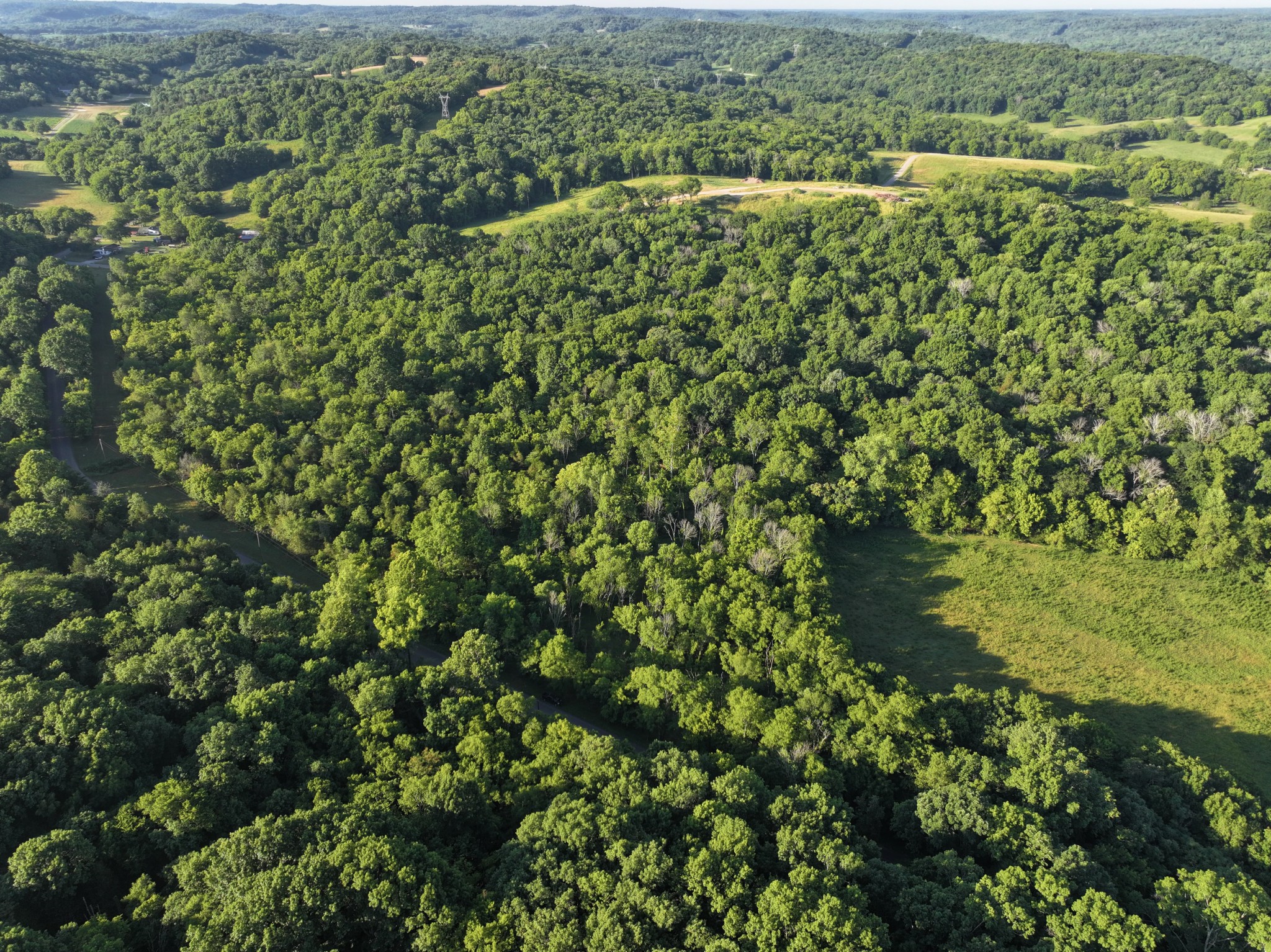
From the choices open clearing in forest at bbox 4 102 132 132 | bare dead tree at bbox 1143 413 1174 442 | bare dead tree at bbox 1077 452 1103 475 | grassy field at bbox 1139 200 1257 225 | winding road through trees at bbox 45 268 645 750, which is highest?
open clearing in forest at bbox 4 102 132 132

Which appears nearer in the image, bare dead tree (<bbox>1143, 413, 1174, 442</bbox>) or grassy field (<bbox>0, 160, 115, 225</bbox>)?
bare dead tree (<bbox>1143, 413, 1174, 442</bbox>)

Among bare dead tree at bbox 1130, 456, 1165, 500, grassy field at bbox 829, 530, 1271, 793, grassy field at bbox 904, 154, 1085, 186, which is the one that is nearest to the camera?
grassy field at bbox 829, 530, 1271, 793

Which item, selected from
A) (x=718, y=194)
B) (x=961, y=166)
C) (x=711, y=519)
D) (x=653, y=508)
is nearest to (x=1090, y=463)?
(x=711, y=519)

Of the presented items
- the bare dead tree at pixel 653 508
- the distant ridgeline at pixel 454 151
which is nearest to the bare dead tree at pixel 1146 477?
the bare dead tree at pixel 653 508

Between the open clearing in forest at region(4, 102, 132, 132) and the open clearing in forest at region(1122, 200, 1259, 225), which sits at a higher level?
the open clearing in forest at region(4, 102, 132, 132)

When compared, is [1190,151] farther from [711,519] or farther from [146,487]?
[146,487]

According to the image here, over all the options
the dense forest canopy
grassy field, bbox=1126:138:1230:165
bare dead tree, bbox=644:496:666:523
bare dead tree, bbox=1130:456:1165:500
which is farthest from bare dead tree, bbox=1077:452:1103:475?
grassy field, bbox=1126:138:1230:165

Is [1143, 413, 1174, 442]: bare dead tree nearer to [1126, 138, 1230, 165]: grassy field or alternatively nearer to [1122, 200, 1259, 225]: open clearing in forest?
[1122, 200, 1259, 225]: open clearing in forest

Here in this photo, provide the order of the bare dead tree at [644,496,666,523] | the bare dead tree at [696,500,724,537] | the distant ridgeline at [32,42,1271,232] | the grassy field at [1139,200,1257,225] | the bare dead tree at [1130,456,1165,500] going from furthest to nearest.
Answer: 1. the distant ridgeline at [32,42,1271,232]
2. the grassy field at [1139,200,1257,225]
3. the bare dead tree at [1130,456,1165,500]
4. the bare dead tree at [644,496,666,523]
5. the bare dead tree at [696,500,724,537]
